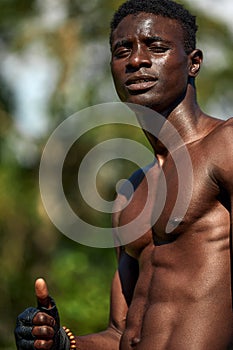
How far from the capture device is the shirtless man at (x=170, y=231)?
3863mm

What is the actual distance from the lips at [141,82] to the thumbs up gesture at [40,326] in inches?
38.3

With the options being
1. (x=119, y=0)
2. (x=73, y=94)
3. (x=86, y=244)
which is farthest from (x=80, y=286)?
(x=119, y=0)

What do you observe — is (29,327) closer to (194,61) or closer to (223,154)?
(223,154)

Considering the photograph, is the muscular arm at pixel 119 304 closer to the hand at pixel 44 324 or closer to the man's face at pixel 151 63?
the hand at pixel 44 324

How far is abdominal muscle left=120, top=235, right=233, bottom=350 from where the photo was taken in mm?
3850

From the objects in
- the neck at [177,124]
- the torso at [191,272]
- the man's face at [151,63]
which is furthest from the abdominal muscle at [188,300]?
the man's face at [151,63]

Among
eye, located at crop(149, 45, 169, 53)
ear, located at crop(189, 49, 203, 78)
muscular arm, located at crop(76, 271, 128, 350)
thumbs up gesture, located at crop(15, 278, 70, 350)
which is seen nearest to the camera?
thumbs up gesture, located at crop(15, 278, 70, 350)

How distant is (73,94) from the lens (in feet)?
46.5

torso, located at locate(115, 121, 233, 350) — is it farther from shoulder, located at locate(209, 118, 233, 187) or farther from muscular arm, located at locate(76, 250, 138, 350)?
muscular arm, located at locate(76, 250, 138, 350)

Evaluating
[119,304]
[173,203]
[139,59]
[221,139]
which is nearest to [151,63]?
[139,59]

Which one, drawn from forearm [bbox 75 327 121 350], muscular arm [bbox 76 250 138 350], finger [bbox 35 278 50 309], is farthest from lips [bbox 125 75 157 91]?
forearm [bbox 75 327 121 350]

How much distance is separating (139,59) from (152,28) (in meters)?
0.16

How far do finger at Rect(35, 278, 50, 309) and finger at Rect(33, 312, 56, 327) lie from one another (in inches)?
1.6

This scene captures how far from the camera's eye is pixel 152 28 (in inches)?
166
